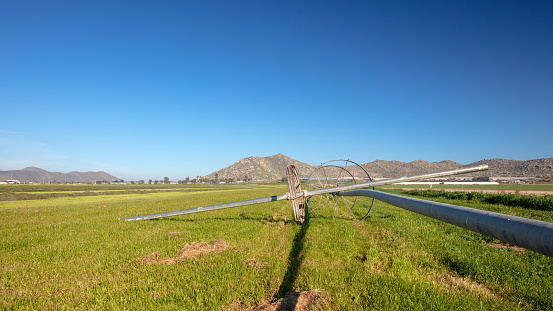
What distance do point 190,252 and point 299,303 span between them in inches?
166

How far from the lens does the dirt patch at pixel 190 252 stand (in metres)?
6.28

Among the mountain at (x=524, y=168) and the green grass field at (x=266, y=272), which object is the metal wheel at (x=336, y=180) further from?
the mountain at (x=524, y=168)

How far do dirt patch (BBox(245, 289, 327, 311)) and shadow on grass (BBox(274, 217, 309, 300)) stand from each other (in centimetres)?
40

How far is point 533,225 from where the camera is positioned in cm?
159

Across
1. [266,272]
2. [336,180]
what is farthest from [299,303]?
[336,180]

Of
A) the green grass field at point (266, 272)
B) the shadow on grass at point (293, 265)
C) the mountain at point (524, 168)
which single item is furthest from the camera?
the mountain at point (524, 168)

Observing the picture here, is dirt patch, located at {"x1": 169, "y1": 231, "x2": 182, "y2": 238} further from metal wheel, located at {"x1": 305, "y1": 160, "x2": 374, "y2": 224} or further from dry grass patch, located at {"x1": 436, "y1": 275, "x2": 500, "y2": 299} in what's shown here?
dry grass patch, located at {"x1": 436, "y1": 275, "x2": 500, "y2": 299}

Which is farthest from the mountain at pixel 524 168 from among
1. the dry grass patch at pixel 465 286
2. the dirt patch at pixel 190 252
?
the dirt patch at pixel 190 252

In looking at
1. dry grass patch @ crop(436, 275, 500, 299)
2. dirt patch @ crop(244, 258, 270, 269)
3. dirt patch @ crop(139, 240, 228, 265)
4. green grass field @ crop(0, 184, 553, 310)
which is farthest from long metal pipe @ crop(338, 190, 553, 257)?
dirt patch @ crop(139, 240, 228, 265)

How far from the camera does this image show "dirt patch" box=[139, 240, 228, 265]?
20.6 feet

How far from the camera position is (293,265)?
19.1 ft

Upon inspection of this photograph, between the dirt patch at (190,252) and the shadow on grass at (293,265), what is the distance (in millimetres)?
2201

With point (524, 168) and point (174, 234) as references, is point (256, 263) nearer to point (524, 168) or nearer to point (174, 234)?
point (174, 234)

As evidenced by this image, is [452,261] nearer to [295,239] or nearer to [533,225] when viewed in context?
[295,239]
